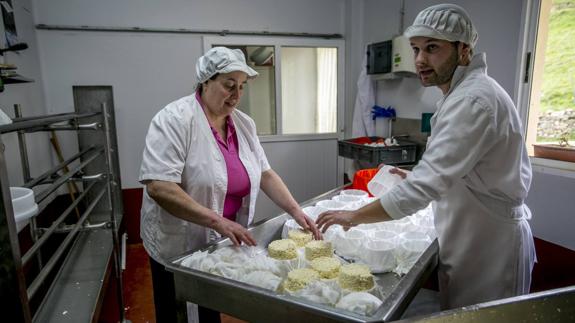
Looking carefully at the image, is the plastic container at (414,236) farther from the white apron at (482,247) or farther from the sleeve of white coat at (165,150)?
the sleeve of white coat at (165,150)

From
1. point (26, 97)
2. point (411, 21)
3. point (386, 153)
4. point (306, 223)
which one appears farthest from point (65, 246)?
point (411, 21)

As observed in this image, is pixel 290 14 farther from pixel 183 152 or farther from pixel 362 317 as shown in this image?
pixel 362 317

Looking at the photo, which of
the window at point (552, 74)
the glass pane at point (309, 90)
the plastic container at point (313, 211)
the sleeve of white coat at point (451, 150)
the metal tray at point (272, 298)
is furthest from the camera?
the glass pane at point (309, 90)

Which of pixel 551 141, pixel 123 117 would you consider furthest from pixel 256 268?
pixel 123 117

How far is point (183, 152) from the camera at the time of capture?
136cm

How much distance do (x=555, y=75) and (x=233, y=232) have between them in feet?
7.41

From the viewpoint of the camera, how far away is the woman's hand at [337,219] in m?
1.23

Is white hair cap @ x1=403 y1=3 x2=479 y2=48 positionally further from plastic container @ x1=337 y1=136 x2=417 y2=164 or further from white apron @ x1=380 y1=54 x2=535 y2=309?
plastic container @ x1=337 y1=136 x2=417 y2=164

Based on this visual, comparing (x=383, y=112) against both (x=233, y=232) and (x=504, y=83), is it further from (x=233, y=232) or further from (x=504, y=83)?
(x=233, y=232)

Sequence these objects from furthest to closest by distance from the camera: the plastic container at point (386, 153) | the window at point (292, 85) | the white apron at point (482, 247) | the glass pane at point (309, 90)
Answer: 1. the glass pane at point (309, 90)
2. the window at point (292, 85)
3. the plastic container at point (386, 153)
4. the white apron at point (482, 247)

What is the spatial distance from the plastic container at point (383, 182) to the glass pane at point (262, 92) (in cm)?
207

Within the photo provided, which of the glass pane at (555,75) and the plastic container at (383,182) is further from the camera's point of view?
the glass pane at (555,75)

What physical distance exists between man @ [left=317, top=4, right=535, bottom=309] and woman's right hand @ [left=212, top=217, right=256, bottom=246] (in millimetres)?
289

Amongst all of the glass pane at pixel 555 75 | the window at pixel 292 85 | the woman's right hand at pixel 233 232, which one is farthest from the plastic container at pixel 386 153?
the woman's right hand at pixel 233 232
